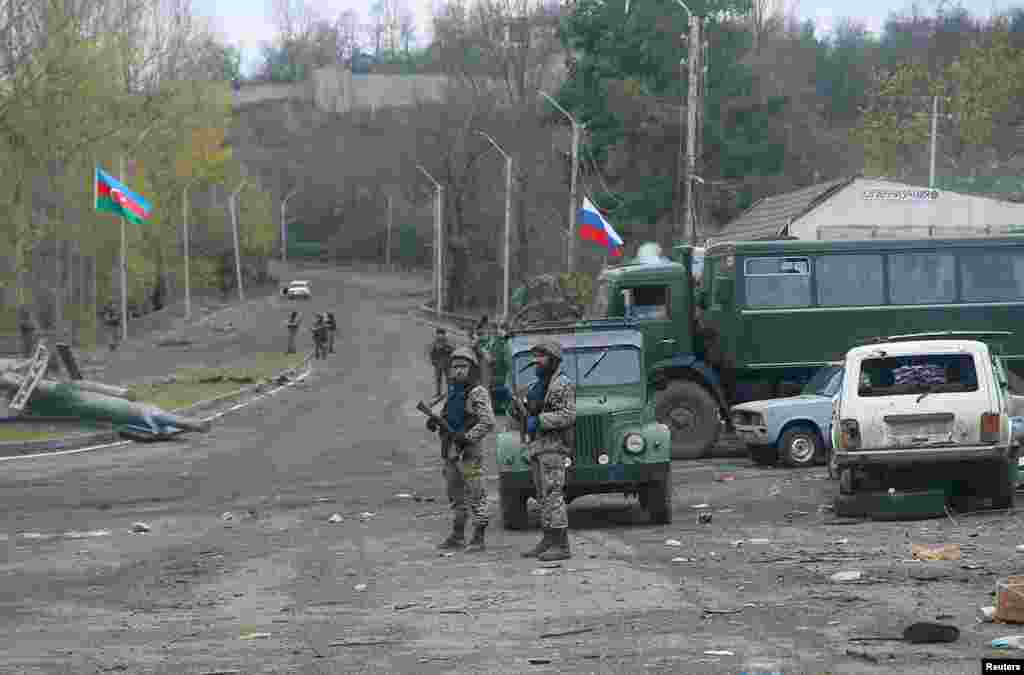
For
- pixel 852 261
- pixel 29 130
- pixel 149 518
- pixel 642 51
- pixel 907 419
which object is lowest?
pixel 149 518

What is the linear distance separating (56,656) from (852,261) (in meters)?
19.7

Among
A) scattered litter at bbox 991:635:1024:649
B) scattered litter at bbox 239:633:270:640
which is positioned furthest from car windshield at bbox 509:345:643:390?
scattered litter at bbox 991:635:1024:649

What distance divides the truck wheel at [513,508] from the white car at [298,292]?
96.0 meters

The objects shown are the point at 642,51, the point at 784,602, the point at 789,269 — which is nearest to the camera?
the point at 784,602

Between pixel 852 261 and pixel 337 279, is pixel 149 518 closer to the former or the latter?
pixel 852 261

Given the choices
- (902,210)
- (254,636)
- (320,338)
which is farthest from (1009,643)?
(320,338)

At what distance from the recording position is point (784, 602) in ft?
36.8

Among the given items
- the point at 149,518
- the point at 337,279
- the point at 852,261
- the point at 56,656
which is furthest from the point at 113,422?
the point at 337,279

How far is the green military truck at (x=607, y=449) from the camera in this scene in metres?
16.8

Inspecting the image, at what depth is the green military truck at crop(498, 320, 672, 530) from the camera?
16.8 meters

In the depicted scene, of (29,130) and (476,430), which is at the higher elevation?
(29,130)

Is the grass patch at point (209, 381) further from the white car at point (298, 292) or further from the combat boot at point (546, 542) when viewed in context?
the white car at point (298, 292)

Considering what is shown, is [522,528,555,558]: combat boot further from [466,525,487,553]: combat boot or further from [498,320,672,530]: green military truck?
[498,320,672,530]: green military truck

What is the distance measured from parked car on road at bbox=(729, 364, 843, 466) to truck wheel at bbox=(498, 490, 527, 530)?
7.71 meters
